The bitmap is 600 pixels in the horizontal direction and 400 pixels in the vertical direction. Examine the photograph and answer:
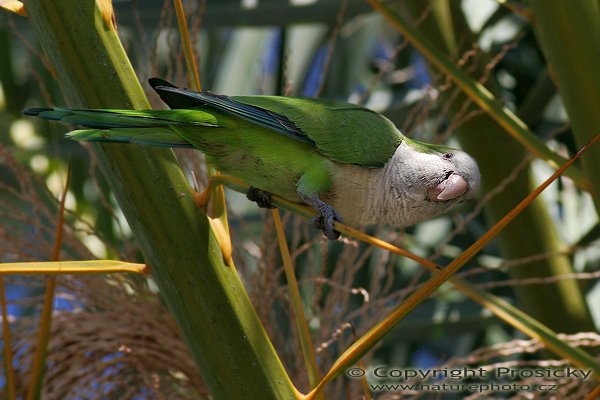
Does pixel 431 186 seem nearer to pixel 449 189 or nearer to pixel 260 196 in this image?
pixel 449 189

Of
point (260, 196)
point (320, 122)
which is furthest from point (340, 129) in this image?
point (260, 196)

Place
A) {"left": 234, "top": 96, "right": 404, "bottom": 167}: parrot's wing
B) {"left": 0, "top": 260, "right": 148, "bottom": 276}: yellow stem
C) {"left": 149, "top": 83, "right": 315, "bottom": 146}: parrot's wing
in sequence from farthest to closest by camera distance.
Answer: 1. {"left": 234, "top": 96, "right": 404, "bottom": 167}: parrot's wing
2. {"left": 149, "top": 83, "right": 315, "bottom": 146}: parrot's wing
3. {"left": 0, "top": 260, "right": 148, "bottom": 276}: yellow stem

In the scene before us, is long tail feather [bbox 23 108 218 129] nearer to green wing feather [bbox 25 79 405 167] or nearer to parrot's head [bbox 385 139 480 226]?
green wing feather [bbox 25 79 405 167]

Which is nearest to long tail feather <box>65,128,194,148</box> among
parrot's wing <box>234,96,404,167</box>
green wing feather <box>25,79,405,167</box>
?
green wing feather <box>25,79,405,167</box>

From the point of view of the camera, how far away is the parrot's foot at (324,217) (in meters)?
1.37

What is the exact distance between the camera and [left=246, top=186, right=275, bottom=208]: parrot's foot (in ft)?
5.01

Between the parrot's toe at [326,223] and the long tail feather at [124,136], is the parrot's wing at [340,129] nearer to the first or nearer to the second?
the parrot's toe at [326,223]

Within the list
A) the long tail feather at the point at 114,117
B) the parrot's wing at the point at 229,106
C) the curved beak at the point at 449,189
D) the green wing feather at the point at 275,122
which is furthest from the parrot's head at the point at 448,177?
the long tail feather at the point at 114,117

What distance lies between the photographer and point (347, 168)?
1.48m

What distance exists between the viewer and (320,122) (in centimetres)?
151

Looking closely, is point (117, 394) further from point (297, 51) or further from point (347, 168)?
point (297, 51)

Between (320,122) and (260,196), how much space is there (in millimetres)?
181

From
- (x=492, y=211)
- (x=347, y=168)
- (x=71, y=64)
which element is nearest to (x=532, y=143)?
(x=347, y=168)

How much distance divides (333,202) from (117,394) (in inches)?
28.9
